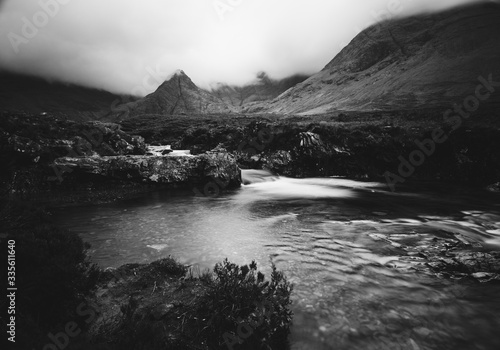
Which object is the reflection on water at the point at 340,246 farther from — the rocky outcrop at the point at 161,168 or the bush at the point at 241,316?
the rocky outcrop at the point at 161,168

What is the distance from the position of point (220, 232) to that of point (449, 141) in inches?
787

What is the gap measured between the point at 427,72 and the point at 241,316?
526 ft

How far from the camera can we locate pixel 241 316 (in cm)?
433

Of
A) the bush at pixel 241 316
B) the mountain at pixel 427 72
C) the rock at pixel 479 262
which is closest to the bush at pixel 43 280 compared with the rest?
the bush at pixel 241 316

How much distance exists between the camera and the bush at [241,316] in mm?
4031

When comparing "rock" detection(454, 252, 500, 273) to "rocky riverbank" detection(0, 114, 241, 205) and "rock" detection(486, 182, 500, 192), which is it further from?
"rocky riverbank" detection(0, 114, 241, 205)

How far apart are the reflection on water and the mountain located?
74665mm

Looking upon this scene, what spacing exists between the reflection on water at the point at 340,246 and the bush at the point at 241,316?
518mm

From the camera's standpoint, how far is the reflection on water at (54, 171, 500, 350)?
4961 millimetres

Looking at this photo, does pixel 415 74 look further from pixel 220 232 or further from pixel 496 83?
pixel 220 232

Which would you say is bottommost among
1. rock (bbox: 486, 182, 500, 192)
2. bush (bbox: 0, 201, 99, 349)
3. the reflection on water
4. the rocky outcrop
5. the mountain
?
the reflection on water

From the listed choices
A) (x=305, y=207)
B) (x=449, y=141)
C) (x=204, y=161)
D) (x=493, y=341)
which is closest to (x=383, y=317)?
(x=493, y=341)

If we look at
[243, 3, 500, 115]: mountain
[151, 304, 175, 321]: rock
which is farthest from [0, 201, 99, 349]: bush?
[243, 3, 500, 115]: mountain

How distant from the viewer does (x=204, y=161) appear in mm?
18469
